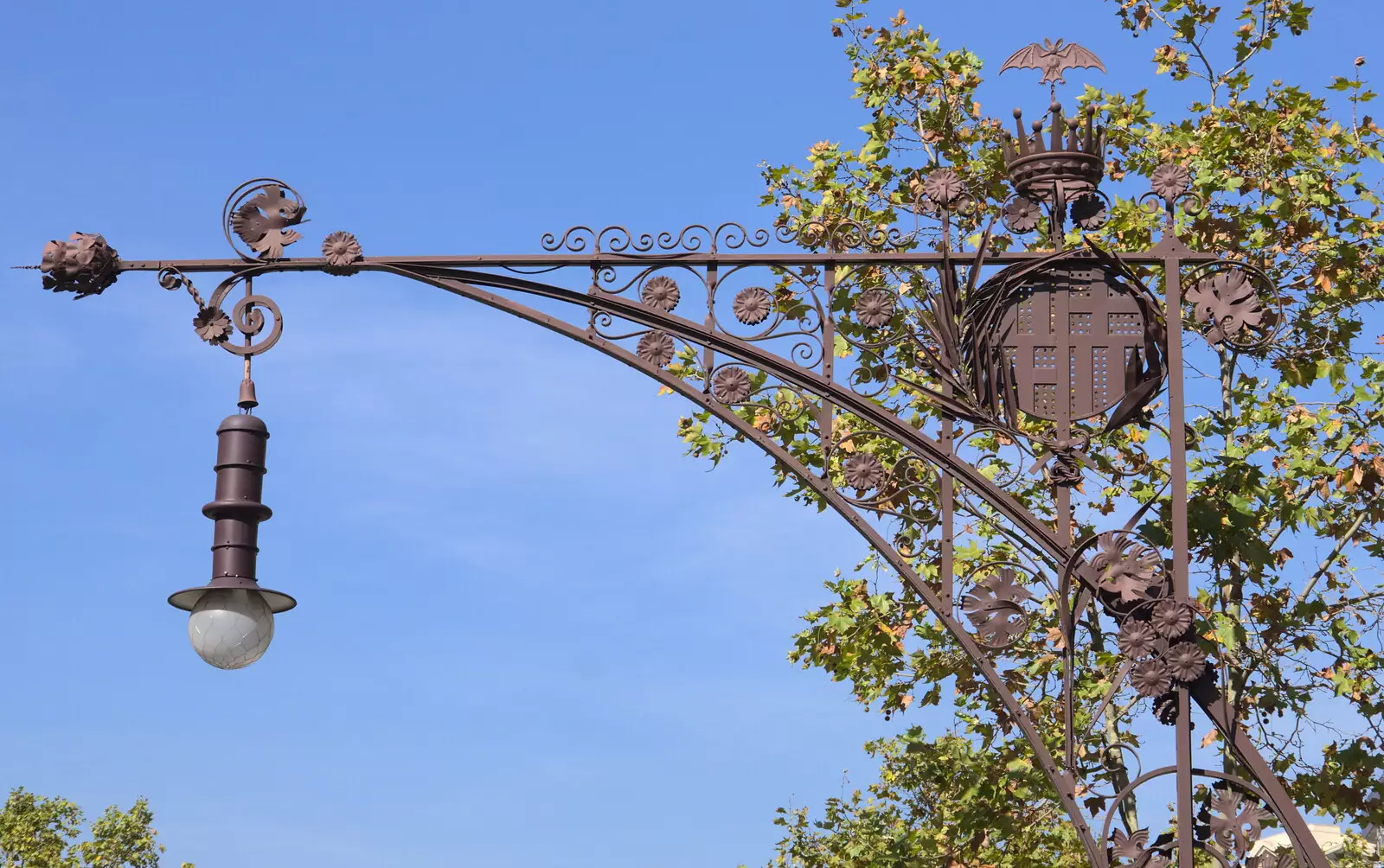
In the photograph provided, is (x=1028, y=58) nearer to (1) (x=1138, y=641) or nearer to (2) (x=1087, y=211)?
(2) (x=1087, y=211)

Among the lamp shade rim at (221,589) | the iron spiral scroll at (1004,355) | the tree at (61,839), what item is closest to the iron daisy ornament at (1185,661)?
the iron spiral scroll at (1004,355)

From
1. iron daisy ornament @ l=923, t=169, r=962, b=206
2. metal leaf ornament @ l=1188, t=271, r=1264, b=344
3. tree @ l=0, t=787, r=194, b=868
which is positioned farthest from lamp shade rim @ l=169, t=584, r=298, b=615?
tree @ l=0, t=787, r=194, b=868

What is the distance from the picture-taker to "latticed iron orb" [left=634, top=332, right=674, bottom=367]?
7.57 metres

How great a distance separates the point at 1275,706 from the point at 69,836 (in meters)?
19.3

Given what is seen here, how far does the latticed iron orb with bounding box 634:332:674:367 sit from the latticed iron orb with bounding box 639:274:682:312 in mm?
115

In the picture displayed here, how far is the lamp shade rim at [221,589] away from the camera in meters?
7.24

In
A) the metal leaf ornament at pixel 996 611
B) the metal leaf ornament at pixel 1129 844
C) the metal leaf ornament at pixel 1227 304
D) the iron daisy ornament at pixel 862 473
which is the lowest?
the metal leaf ornament at pixel 1129 844

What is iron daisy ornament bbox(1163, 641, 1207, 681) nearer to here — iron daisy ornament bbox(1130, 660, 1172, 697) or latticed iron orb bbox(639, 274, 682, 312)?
iron daisy ornament bbox(1130, 660, 1172, 697)

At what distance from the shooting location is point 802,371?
732 cm

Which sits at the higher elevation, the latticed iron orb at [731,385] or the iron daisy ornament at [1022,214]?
the iron daisy ornament at [1022,214]

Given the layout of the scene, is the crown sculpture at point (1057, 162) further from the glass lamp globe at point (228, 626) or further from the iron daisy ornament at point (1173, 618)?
the glass lamp globe at point (228, 626)

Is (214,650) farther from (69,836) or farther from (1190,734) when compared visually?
(69,836)

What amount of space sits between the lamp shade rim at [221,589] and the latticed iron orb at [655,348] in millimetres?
1760

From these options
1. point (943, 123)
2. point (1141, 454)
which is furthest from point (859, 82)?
point (1141, 454)
